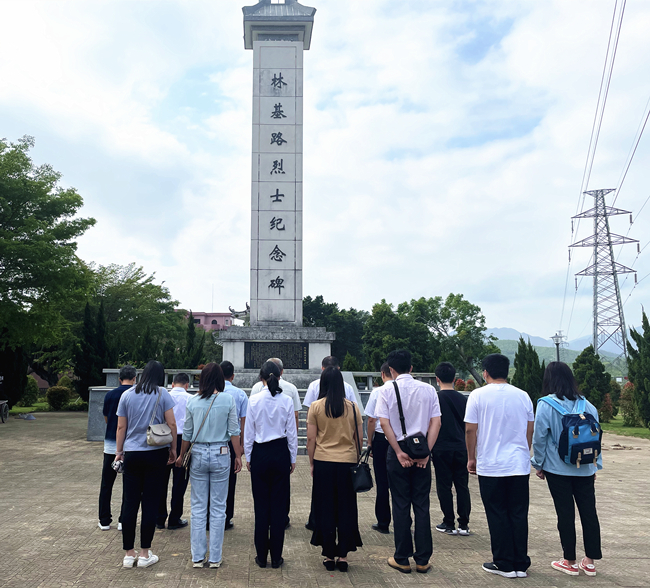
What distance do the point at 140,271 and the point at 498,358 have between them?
25.7 meters

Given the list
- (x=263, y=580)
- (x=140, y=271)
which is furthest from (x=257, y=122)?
(x=140, y=271)

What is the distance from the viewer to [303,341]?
12523 mm

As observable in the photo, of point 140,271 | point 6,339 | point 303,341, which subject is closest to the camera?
point 303,341

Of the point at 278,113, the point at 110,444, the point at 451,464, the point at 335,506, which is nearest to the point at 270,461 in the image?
the point at 335,506

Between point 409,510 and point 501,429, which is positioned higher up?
point 501,429

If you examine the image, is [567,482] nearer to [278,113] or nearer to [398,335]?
[278,113]

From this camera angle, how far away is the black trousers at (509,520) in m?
3.80

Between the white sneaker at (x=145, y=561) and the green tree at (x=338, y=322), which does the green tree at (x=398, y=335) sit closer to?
the green tree at (x=338, y=322)

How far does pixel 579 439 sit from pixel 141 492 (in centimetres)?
320

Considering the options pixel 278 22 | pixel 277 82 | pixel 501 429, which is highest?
pixel 278 22

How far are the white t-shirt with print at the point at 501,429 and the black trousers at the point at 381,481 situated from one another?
125 centimetres

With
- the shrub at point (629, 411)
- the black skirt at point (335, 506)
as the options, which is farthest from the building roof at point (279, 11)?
the shrub at point (629, 411)

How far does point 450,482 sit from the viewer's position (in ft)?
16.4

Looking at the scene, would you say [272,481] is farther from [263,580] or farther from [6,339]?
[6,339]
